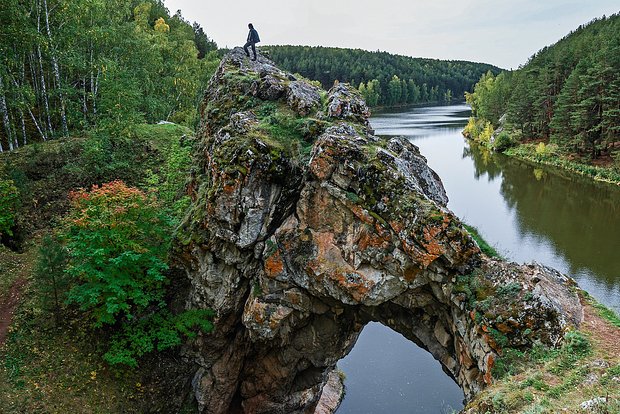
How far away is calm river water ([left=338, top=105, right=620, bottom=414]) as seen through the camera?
2169cm

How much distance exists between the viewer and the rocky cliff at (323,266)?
12297mm

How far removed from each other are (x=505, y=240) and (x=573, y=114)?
107ft

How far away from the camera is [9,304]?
1588cm

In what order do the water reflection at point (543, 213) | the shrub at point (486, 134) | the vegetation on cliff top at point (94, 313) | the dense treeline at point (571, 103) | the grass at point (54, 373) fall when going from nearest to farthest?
the grass at point (54, 373) → the vegetation on cliff top at point (94, 313) → the water reflection at point (543, 213) → the dense treeline at point (571, 103) → the shrub at point (486, 134)

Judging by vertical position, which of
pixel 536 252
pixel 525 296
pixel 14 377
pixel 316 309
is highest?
pixel 525 296

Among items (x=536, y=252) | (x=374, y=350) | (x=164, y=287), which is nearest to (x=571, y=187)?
(x=536, y=252)

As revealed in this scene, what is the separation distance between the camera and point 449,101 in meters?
189

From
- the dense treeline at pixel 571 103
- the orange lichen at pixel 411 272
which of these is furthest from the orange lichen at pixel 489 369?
the dense treeline at pixel 571 103

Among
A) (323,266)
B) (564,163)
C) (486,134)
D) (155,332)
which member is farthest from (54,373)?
(486,134)

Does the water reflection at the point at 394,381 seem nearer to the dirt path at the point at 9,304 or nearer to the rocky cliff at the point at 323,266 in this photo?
the rocky cliff at the point at 323,266

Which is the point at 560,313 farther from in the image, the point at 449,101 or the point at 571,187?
the point at 449,101

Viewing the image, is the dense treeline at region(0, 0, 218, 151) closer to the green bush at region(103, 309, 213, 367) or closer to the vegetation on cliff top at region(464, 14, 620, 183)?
the green bush at region(103, 309, 213, 367)

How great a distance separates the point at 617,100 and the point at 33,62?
56.9 meters

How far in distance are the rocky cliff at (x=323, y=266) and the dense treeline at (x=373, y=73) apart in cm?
10571
